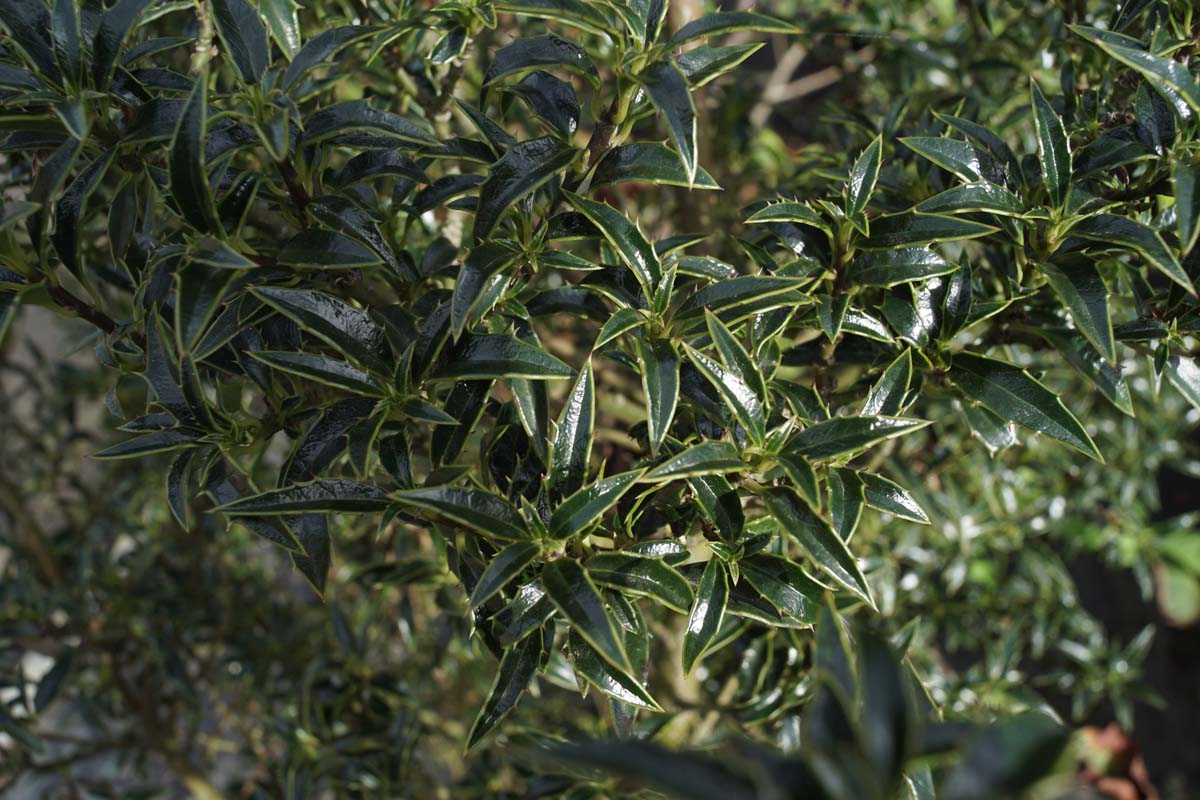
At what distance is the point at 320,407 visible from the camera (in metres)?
0.81

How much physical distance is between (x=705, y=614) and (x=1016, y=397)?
1.03 feet

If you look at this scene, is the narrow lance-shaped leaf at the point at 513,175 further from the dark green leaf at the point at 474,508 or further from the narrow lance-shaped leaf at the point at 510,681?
the narrow lance-shaped leaf at the point at 510,681

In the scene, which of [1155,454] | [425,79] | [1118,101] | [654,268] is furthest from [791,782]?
[1155,454]

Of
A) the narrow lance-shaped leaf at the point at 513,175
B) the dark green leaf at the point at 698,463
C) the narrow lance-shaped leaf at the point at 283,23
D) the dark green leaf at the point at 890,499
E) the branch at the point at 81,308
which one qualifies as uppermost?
the narrow lance-shaped leaf at the point at 283,23

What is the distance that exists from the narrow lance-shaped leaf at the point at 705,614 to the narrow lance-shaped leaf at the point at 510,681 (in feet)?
0.41

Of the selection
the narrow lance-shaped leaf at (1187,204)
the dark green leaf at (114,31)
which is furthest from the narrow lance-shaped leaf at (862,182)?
the dark green leaf at (114,31)

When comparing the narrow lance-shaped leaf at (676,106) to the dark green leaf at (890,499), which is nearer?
the narrow lance-shaped leaf at (676,106)

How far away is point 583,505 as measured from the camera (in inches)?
27.3

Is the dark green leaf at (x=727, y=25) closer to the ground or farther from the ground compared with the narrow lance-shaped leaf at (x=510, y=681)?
farther from the ground

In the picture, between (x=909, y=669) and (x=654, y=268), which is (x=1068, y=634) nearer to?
(x=909, y=669)

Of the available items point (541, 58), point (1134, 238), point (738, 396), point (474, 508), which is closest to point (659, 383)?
point (738, 396)

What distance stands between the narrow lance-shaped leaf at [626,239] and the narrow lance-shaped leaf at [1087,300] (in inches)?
12.4

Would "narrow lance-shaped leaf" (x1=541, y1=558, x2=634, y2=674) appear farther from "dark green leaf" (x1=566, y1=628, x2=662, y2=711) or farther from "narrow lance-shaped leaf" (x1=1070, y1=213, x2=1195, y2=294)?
"narrow lance-shaped leaf" (x1=1070, y1=213, x2=1195, y2=294)

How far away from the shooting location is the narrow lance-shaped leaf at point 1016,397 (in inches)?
29.3
